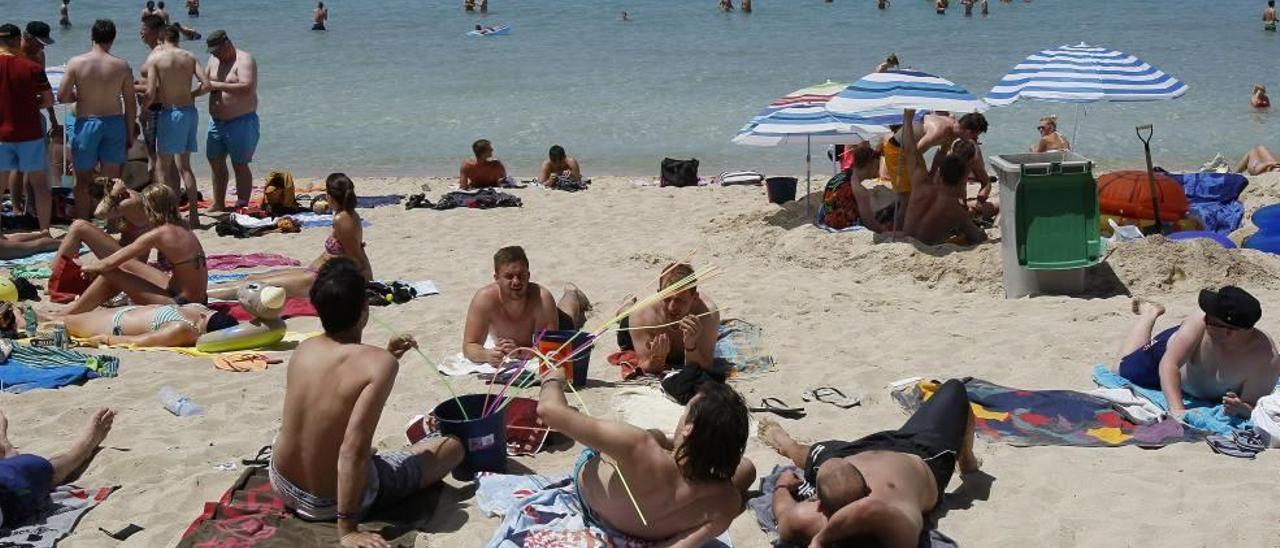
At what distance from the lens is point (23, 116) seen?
940cm

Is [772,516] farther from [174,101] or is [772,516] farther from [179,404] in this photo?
[174,101]

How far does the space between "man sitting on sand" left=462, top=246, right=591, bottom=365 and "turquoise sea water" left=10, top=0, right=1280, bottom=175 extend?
904cm

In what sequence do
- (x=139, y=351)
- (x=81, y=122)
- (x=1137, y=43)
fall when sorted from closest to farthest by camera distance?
(x=139, y=351), (x=81, y=122), (x=1137, y=43)

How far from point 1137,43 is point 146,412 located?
26.0m

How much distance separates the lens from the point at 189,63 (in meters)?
10.6

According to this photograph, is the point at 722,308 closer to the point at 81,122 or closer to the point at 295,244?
the point at 295,244

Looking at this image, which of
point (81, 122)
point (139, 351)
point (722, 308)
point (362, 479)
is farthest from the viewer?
point (81, 122)

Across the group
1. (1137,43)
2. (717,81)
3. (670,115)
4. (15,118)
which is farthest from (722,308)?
(1137,43)

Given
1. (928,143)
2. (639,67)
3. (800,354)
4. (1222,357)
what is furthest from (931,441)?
(639,67)

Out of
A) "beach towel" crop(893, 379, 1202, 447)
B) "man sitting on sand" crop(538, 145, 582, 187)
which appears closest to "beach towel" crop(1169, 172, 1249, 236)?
"beach towel" crop(893, 379, 1202, 447)

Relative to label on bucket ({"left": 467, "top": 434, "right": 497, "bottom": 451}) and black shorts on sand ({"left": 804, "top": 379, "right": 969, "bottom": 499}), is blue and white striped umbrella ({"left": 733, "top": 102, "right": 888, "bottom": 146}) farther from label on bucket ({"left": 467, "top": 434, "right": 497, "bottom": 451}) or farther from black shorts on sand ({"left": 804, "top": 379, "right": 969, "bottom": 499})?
label on bucket ({"left": 467, "top": 434, "right": 497, "bottom": 451})

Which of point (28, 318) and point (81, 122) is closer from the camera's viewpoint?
point (28, 318)

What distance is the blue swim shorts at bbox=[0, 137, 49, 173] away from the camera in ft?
30.9

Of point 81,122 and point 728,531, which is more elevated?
point 81,122
